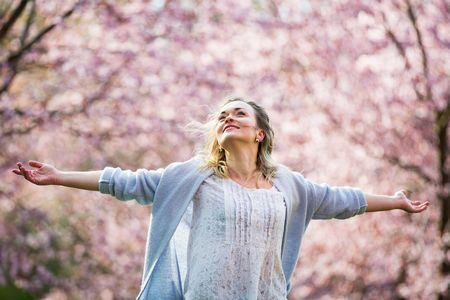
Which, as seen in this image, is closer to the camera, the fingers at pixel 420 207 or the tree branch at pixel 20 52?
the fingers at pixel 420 207

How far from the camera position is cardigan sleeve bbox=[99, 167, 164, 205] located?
423cm

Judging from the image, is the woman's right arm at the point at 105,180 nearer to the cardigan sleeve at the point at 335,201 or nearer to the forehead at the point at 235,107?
the forehead at the point at 235,107

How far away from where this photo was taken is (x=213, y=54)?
12.7 metres

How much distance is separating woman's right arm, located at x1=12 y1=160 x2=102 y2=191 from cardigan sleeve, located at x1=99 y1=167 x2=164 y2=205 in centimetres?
4

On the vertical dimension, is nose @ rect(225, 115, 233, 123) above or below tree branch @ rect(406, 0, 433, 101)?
above

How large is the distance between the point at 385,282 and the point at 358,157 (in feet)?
7.94

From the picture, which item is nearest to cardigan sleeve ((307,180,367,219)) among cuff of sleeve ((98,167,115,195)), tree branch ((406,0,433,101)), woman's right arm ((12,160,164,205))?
woman's right arm ((12,160,164,205))

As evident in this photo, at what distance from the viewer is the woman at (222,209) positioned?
4.18 meters

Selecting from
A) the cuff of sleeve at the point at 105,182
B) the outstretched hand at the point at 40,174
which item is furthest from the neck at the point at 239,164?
the outstretched hand at the point at 40,174

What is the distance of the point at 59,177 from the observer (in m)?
4.16

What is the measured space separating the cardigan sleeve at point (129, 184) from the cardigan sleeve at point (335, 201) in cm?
79

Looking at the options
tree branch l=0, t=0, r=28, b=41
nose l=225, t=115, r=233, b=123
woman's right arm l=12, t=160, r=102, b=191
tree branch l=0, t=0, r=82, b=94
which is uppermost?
tree branch l=0, t=0, r=28, b=41

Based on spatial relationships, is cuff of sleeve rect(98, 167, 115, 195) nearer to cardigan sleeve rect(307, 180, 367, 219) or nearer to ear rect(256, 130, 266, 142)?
ear rect(256, 130, 266, 142)

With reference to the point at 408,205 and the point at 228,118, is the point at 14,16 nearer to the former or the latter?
the point at 228,118
